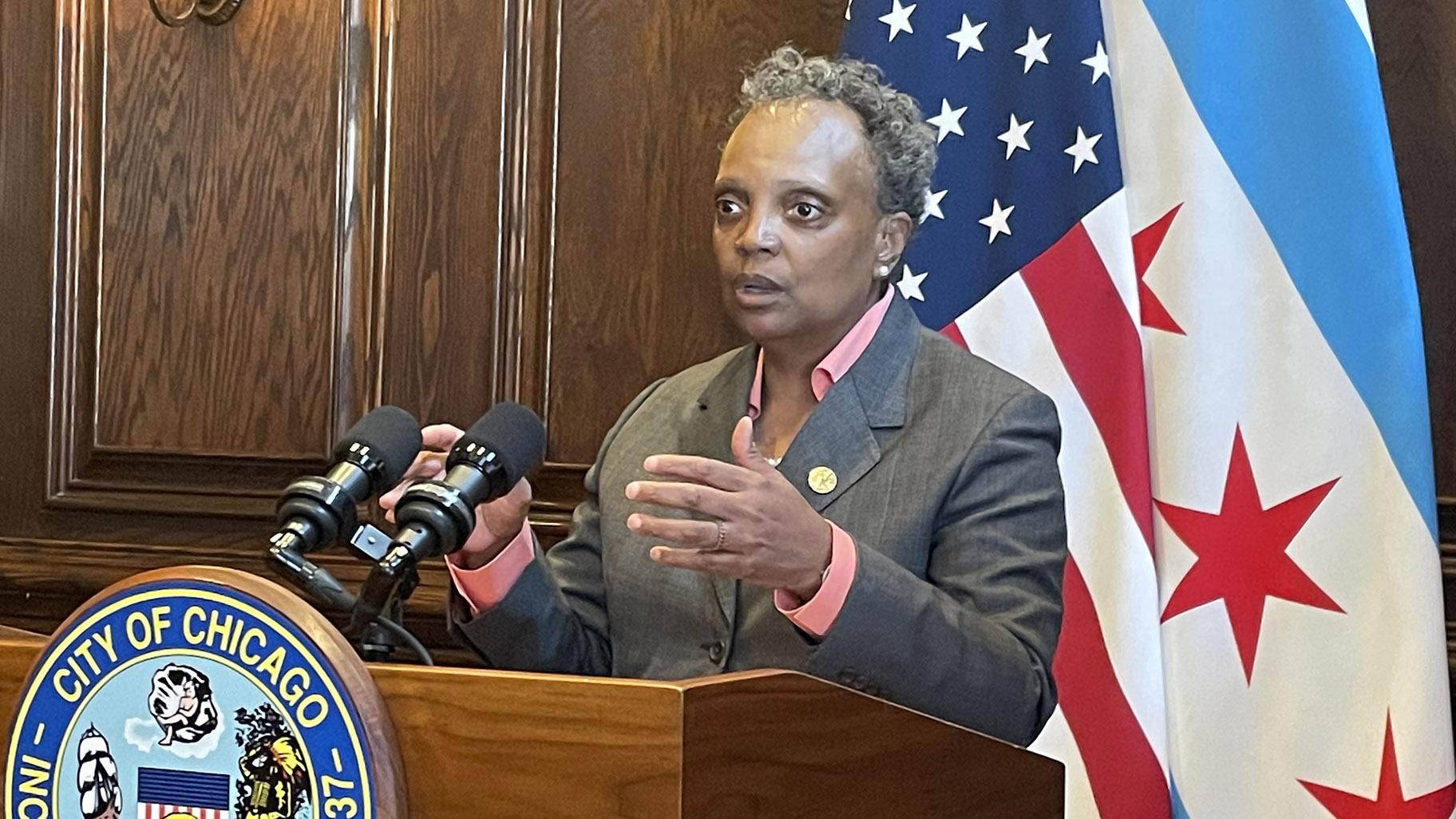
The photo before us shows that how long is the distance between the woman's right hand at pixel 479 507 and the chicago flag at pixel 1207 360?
103cm

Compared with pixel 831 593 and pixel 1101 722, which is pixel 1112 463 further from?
pixel 831 593

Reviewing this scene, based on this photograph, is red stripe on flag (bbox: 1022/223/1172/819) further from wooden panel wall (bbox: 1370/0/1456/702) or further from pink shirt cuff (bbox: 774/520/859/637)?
pink shirt cuff (bbox: 774/520/859/637)

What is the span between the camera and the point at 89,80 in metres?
3.24

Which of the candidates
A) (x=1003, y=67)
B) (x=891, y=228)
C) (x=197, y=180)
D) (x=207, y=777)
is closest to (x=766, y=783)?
(x=207, y=777)

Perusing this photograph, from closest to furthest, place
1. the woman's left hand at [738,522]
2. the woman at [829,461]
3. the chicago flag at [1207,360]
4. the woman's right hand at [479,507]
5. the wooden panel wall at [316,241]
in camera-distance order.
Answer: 1. the woman's left hand at [738,522]
2. the woman's right hand at [479,507]
3. the woman at [829,461]
4. the chicago flag at [1207,360]
5. the wooden panel wall at [316,241]

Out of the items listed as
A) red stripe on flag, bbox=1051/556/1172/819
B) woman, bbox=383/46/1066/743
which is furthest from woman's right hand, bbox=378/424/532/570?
red stripe on flag, bbox=1051/556/1172/819

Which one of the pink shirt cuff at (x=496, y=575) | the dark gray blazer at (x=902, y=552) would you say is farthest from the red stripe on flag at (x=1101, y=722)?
the pink shirt cuff at (x=496, y=575)

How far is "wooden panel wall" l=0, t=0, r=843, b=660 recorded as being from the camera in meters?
2.95

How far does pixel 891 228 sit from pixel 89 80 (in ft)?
6.22

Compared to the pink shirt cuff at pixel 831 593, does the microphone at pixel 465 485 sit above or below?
above

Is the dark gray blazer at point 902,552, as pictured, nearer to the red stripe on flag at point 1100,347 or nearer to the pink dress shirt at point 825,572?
the pink dress shirt at point 825,572

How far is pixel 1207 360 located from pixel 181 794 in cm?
167

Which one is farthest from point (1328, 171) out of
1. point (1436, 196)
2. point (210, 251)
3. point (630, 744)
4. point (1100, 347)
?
point (210, 251)

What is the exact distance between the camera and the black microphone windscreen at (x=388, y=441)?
1.41 m
